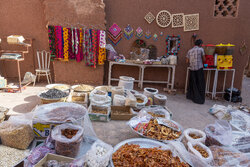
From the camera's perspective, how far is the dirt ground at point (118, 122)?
2.46 metres

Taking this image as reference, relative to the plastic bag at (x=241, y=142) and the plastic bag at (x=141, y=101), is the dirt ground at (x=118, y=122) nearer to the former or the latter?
the plastic bag at (x=141, y=101)

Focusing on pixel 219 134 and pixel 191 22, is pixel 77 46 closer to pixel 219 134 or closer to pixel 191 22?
pixel 191 22

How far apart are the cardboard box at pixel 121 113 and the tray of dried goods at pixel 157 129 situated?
0.48 m

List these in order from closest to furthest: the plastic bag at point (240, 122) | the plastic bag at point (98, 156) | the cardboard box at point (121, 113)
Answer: the plastic bag at point (98, 156) → the cardboard box at point (121, 113) → the plastic bag at point (240, 122)

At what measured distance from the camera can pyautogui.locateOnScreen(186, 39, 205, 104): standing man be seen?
462 cm

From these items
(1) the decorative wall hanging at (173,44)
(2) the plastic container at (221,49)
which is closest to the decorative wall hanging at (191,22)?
(1) the decorative wall hanging at (173,44)

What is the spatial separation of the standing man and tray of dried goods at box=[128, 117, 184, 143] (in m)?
2.78

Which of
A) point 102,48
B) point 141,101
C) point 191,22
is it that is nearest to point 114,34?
point 102,48

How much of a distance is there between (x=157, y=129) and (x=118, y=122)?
80 centimetres

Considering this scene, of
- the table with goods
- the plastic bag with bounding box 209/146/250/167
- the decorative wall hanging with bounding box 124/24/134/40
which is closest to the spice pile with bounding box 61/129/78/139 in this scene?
the table with goods

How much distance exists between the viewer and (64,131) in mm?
1848

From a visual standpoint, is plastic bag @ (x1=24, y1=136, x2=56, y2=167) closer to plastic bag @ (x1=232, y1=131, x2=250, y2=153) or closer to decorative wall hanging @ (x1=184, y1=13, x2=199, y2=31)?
plastic bag @ (x1=232, y1=131, x2=250, y2=153)

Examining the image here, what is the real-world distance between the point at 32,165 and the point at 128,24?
191 inches

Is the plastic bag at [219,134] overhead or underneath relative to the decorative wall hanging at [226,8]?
underneath
